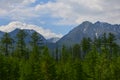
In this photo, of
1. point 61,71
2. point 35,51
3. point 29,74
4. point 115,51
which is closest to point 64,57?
point 115,51

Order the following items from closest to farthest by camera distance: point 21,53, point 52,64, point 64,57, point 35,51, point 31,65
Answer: point 52,64, point 31,65, point 35,51, point 21,53, point 64,57

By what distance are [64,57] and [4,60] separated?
62.3 metres

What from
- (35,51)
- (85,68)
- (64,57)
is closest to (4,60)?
(85,68)

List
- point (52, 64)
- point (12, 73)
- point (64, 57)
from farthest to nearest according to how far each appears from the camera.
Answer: point (64, 57), point (12, 73), point (52, 64)

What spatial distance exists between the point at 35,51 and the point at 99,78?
31.8m

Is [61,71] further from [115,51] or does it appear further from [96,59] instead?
[115,51]

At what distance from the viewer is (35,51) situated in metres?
99.4

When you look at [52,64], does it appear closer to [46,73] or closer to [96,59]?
[46,73]

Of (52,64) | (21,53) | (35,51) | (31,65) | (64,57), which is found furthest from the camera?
(64,57)

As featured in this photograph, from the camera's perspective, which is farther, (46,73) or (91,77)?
(91,77)

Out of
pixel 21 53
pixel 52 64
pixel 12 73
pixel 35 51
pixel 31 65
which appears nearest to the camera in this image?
pixel 52 64

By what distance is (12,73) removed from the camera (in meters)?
76.1

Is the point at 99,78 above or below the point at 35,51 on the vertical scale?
below

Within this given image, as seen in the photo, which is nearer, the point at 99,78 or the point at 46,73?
the point at 46,73
